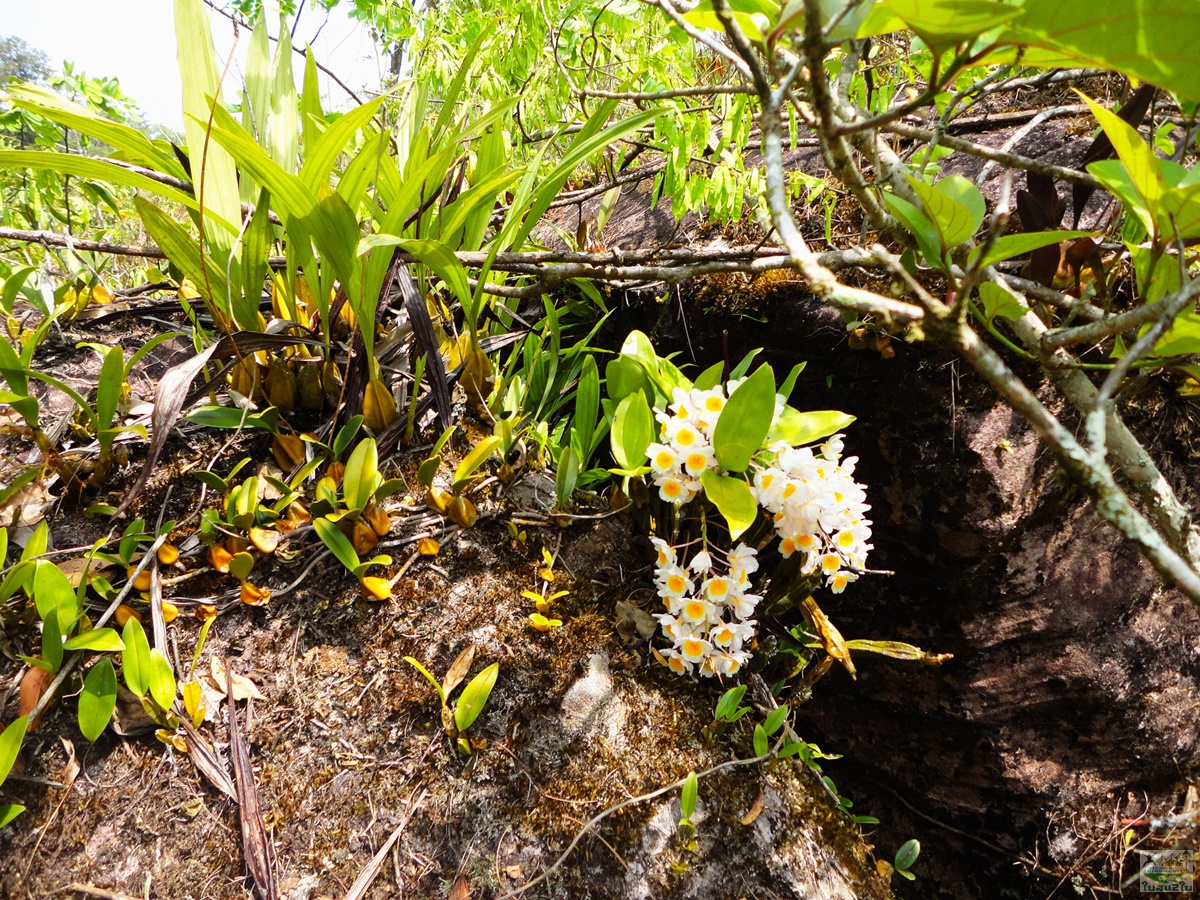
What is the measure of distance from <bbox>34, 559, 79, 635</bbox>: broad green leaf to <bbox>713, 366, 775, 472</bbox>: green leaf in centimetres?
102

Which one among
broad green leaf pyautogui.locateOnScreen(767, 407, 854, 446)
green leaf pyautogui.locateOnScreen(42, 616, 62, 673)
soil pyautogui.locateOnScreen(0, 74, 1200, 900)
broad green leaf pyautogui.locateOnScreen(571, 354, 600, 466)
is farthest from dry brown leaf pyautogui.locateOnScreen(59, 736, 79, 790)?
broad green leaf pyautogui.locateOnScreen(767, 407, 854, 446)

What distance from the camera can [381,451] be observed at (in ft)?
4.16

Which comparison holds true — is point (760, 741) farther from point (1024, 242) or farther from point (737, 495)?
point (1024, 242)

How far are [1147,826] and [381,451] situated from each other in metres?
1.66

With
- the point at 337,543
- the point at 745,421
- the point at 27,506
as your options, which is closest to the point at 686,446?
the point at 745,421

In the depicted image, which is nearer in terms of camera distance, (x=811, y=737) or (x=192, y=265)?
(x=192, y=265)

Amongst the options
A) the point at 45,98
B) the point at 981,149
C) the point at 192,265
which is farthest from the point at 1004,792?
the point at 45,98

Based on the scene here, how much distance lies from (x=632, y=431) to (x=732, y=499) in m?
0.23

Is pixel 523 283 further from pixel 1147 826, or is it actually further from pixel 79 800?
pixel 1147 826

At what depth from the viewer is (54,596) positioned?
90cm

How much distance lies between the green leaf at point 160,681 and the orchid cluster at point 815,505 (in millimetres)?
980

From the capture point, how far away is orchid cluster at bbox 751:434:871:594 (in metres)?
1.02

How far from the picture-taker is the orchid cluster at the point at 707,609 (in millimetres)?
1042

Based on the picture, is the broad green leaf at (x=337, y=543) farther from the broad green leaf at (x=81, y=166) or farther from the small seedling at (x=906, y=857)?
the small seedling at (x=906, y=857)
